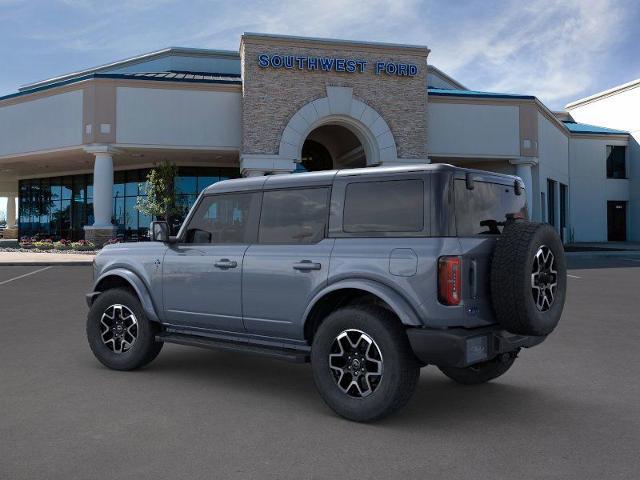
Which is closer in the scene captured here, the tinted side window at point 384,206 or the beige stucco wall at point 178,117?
the tinted side window at point 384,206

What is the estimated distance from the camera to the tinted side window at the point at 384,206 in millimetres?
4566

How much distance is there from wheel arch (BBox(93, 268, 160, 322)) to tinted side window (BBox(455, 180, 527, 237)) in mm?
3249

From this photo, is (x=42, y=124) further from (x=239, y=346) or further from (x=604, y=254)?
(x=239, y=346)

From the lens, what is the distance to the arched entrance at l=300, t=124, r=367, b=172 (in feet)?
109

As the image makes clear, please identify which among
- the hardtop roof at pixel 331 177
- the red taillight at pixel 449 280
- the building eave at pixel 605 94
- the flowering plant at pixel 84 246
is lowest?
the red taillight at pixel 449 280

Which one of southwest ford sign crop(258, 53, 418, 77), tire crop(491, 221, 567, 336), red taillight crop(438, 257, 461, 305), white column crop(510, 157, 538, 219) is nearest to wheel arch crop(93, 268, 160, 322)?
red taillight crop(438, 257, 461, 305)

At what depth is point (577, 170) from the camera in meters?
42.9

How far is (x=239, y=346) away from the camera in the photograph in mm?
5359

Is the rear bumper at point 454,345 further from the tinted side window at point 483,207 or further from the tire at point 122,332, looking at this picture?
the tire at point 122,332

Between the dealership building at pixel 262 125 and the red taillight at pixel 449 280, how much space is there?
79.8ft

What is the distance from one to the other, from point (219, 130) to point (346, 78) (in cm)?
683

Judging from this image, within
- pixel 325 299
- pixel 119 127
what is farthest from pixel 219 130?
pixel 325 299

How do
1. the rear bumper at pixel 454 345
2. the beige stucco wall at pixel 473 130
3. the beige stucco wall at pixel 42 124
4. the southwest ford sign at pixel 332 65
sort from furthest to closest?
the beige stucco wall at pixel 473 130
the beige stucco wall at pixel 42 124
the southwest ford sign at pixel 332 65
the rear bumper at pixel 454 345

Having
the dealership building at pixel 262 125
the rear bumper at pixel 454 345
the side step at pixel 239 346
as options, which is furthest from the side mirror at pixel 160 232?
the dealership building at pixel 262 125
